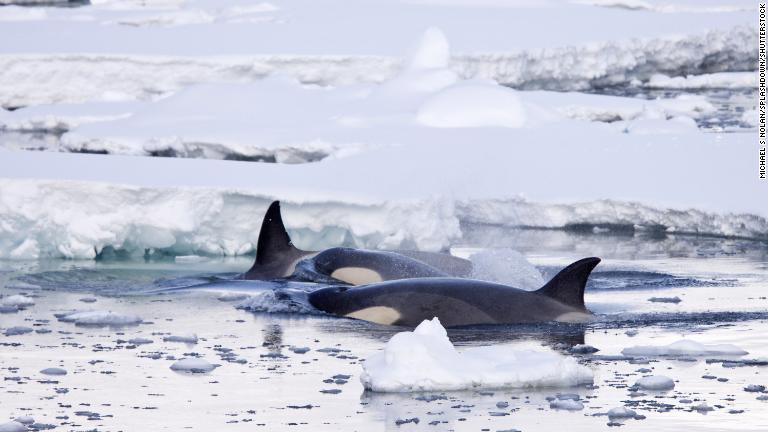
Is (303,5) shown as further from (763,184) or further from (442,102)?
(763,184)

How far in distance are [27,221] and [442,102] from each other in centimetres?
707

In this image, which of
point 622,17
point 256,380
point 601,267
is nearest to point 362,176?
point 601,267

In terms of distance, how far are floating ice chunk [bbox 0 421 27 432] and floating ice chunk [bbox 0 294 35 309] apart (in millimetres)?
3699

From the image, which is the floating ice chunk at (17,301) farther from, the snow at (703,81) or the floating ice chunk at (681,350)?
the snow at (703,81)

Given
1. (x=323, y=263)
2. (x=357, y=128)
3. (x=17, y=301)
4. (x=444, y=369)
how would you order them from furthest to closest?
(x=357, y=128)
(x=323, y=263)
(x=17, y=301)
(x=444, y=369)

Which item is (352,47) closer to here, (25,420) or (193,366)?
(193,366)

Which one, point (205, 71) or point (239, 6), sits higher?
point (239, 6)

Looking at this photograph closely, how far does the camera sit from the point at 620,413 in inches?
255

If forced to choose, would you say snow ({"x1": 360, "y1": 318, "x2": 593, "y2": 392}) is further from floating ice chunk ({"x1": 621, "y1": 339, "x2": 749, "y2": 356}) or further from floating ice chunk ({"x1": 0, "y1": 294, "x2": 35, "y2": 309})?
floating ice chunk ({"x1": 0, "y1": 294, "x2": 35, "y2": 309})

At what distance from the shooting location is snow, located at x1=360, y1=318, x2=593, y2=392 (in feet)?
22.9

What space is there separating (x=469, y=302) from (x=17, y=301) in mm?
3004

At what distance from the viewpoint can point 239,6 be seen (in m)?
34.6

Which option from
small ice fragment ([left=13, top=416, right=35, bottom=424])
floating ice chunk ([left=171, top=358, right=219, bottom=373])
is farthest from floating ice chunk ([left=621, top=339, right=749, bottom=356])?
small ice fragment ([left=13, top=416, right=35, bottom=424])

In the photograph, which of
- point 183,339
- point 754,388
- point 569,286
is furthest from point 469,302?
point 754,388
